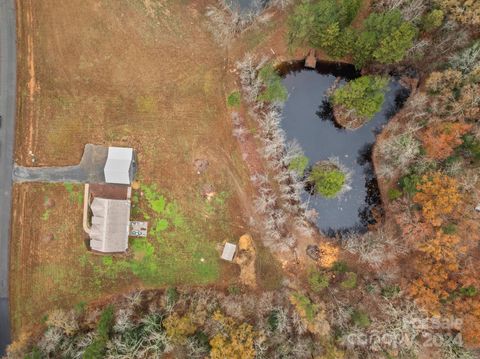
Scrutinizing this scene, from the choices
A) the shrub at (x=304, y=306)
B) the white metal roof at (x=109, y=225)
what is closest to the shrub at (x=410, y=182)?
the shrub at (x=304, y=306)

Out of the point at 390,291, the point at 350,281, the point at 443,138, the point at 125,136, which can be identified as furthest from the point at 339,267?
the point at 125,136

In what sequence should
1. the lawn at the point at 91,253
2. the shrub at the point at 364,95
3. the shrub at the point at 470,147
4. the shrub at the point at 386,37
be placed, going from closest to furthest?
the shrub at the point at 386,37, the shrub at the point at 470,147, the shrub at the point at 364,95, the lawn at the point at 91,253

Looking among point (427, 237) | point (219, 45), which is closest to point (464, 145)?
point (427, 237)

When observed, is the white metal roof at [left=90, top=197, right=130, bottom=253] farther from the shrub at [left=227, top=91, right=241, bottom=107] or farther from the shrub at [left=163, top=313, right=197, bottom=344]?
the shrub at [left=227, top=91, right=241, bottom=107]

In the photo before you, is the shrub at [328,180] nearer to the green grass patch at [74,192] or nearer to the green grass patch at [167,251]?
the green grass patch at [167,251]

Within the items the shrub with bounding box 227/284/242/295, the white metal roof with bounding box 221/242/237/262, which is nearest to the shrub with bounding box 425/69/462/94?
the white metal roof with bounding box 221/242/237/262
